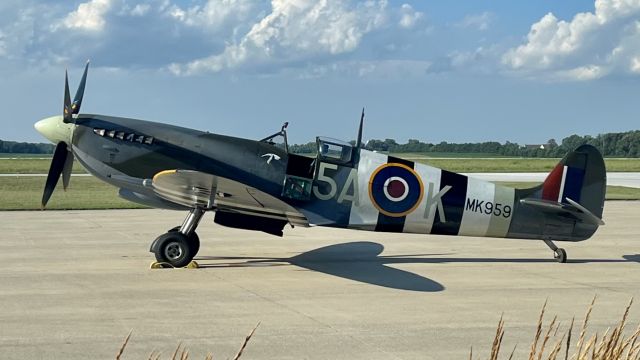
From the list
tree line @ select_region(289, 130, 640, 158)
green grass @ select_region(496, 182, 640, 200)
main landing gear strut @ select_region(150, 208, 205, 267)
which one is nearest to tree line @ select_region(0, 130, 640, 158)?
tree line @ select_region(289, 130, 640, 158)

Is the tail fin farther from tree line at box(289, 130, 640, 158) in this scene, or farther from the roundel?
tree line at box(289, 130, 640, 158)

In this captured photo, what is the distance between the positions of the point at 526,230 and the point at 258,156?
14.4 ft

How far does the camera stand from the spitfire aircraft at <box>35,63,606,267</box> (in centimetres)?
1102

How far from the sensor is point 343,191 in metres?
11.2

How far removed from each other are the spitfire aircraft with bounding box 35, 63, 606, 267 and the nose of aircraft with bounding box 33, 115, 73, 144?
17 millimetres

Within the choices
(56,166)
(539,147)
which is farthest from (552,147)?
(56,166)

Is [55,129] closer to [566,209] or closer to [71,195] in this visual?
[566,209]

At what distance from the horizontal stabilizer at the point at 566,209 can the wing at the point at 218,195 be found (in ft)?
12.4

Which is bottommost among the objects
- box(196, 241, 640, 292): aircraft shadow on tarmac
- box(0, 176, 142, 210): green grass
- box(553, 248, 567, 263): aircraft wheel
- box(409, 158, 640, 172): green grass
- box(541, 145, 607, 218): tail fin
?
box(0, 176, 142, 210): green grass

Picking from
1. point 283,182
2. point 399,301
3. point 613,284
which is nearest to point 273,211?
point 283,182

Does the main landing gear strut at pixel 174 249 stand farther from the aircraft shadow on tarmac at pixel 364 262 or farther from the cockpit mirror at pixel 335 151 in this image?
the cockpit mirror at pixel 335 151

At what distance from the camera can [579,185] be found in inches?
→ 480

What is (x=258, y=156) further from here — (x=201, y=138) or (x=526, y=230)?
(x=526, y=230)

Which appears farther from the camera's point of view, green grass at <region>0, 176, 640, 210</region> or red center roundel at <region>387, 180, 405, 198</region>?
green grass at <region>0, 176, 640, 210</region>
